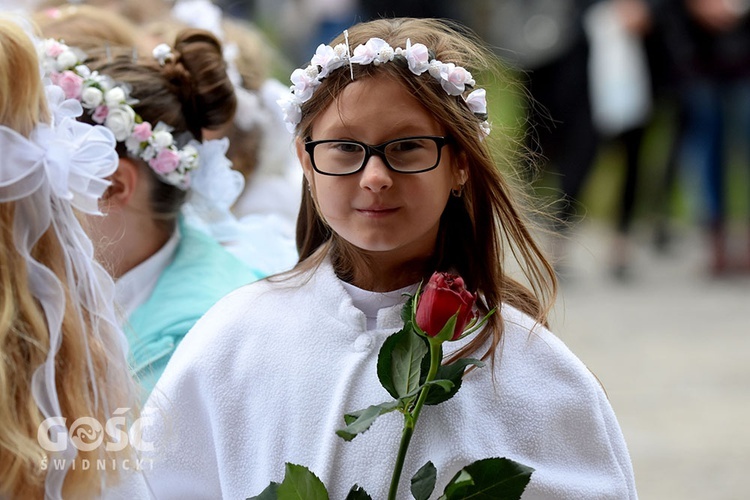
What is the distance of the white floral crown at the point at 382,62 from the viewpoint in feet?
7.02

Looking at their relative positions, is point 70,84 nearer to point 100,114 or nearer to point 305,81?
point 100,114

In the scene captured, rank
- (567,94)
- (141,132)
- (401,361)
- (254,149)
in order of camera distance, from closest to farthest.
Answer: (401,361) → (141,132) → (254,149) → (567,94)

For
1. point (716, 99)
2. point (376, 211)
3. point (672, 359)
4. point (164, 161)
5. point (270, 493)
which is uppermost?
point (716, 99)

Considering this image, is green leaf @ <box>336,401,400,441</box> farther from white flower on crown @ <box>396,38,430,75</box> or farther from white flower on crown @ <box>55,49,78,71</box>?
white flower on crown @ <box>55,49,78,71</box>

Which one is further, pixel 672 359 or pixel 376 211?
pixel 672 359

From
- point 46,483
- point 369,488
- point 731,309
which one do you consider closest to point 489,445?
point 369,488

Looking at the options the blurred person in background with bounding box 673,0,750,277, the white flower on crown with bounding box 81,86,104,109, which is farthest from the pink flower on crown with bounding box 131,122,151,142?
the blurred person in background with bounding box 673,0,750,277

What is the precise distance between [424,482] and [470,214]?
0.59 meters

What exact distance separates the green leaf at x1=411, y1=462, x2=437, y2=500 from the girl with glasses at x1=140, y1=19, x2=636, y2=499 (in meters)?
0.18

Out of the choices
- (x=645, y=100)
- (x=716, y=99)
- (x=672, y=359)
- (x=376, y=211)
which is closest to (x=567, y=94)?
(x=645, y=100)

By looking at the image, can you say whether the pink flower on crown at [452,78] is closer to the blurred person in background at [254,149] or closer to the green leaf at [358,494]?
the green leaf at [358,494]

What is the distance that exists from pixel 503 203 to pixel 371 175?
338mm

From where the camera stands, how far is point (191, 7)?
4410 mm

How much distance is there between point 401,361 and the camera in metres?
1.90
